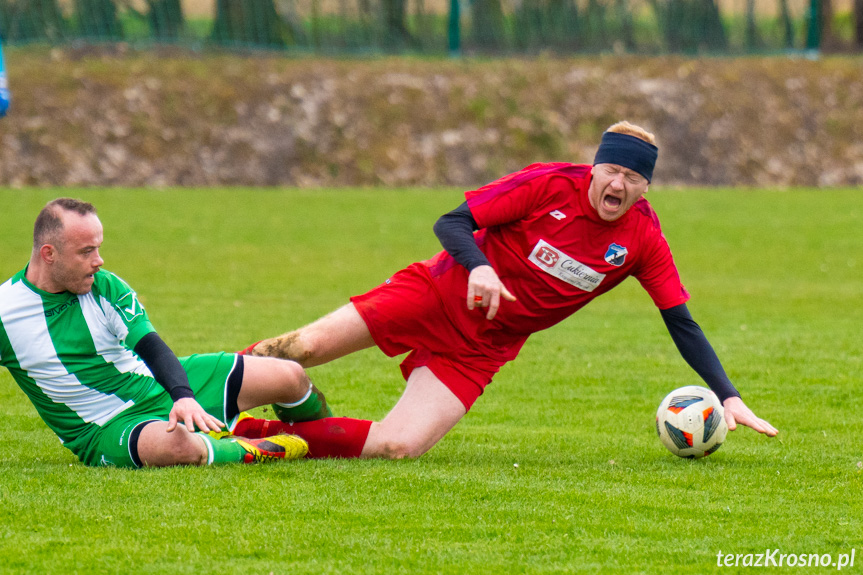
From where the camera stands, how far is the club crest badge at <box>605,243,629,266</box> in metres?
6.50

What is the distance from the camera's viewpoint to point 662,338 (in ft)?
37.3

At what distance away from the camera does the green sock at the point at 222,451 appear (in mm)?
5922

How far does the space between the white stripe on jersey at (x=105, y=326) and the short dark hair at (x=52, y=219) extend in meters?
0.39

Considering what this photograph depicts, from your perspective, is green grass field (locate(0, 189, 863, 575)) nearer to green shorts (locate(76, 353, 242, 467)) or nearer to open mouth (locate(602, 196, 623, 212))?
green shorts (locate(76, 353, 242, 467))

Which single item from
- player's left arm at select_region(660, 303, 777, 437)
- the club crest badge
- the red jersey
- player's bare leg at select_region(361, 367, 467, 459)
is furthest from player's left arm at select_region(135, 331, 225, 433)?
player's left arm at select_region(660, 303, 777, 437)

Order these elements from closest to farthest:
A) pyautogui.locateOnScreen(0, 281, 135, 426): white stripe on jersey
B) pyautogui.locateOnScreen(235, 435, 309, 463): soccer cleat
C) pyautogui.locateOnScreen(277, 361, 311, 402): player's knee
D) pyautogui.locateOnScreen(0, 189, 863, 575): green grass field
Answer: pyautogui.locateOnScreen(0, 189, 863, 575): green grass field < pyautogui.locateOnScreen(0, 281, 135, 426): white stripe on jersey < pyautogui.locateOnScreen(235, 435, 309, 463): soccer cleat < pyautogui.locateOnScreen(277, 361, 311, 402): player's knee

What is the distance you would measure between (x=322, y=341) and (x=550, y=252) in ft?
4.53

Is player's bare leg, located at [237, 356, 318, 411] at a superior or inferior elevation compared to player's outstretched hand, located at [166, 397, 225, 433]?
inferior

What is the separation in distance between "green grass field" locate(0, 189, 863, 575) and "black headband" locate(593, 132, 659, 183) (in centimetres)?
160

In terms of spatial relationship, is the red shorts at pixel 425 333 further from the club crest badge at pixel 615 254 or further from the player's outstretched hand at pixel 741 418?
the player's outstretched hand at pixel 741 418

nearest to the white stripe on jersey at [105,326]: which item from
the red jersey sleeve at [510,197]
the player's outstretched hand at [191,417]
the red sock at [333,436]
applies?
the player's outstretched hand at [191,417]

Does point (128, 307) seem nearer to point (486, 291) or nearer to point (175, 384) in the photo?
point (175, 384)

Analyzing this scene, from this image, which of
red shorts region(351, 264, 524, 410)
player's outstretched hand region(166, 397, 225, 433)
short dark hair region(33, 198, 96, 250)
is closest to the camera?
player's outstretched hand region(166, 397, 225, 433)

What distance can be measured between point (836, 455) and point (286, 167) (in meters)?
21.8
